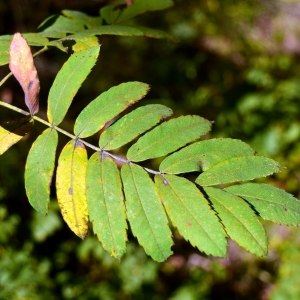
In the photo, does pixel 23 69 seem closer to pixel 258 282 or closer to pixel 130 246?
pixel 130 246

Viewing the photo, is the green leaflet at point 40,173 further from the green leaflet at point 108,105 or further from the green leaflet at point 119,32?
the green leaflet at point 119,32

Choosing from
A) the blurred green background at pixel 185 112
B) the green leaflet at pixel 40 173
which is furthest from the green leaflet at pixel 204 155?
the blurred green background at pixel 185 112

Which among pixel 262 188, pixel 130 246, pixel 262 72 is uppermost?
pixel 262 188

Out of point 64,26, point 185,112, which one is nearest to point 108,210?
point 64,26

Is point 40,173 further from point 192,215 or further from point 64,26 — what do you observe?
point 64,26

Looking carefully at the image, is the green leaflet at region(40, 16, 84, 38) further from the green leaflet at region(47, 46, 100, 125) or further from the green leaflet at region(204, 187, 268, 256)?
the green leaflet at region(204, 187, 268, 256)

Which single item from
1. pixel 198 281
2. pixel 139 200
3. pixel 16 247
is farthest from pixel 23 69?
pixel 198 281
